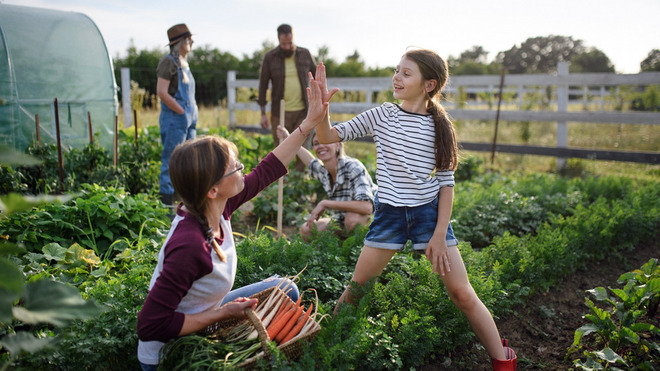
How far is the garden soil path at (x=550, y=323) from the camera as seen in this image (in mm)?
2975

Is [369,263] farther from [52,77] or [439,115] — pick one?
[52,77]

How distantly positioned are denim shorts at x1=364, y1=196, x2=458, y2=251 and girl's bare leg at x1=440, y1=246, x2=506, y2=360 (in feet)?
0.38

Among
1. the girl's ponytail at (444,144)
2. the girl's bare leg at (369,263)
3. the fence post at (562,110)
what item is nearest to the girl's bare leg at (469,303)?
the girl's bare leg at (369,263)

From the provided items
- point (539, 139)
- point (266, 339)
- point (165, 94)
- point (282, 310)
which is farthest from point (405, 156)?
point (539, 139)

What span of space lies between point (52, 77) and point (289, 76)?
3.11 metres

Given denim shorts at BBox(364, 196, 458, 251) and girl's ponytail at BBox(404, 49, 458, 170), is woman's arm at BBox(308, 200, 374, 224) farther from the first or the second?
girl's ponytail at BBox(404, 49, 458, 170)

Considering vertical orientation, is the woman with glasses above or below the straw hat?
below

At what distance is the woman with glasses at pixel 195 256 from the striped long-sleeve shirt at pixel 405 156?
81 cm

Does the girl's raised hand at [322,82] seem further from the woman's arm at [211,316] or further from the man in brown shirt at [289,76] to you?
the man in brown shirt at [289,76]

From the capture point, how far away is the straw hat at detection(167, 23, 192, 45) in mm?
5422

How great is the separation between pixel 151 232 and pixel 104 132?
12.7 ft

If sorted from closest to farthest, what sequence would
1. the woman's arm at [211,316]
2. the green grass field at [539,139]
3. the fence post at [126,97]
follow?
1. the woman's arm at [211,316]
2. the green grass field at [539,139]
3. the fence post at [126,97]

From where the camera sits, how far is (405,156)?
8.51ft

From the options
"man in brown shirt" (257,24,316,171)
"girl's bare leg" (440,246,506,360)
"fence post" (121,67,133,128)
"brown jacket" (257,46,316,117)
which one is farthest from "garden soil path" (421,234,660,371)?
"fence post" (121,67,133,128)
